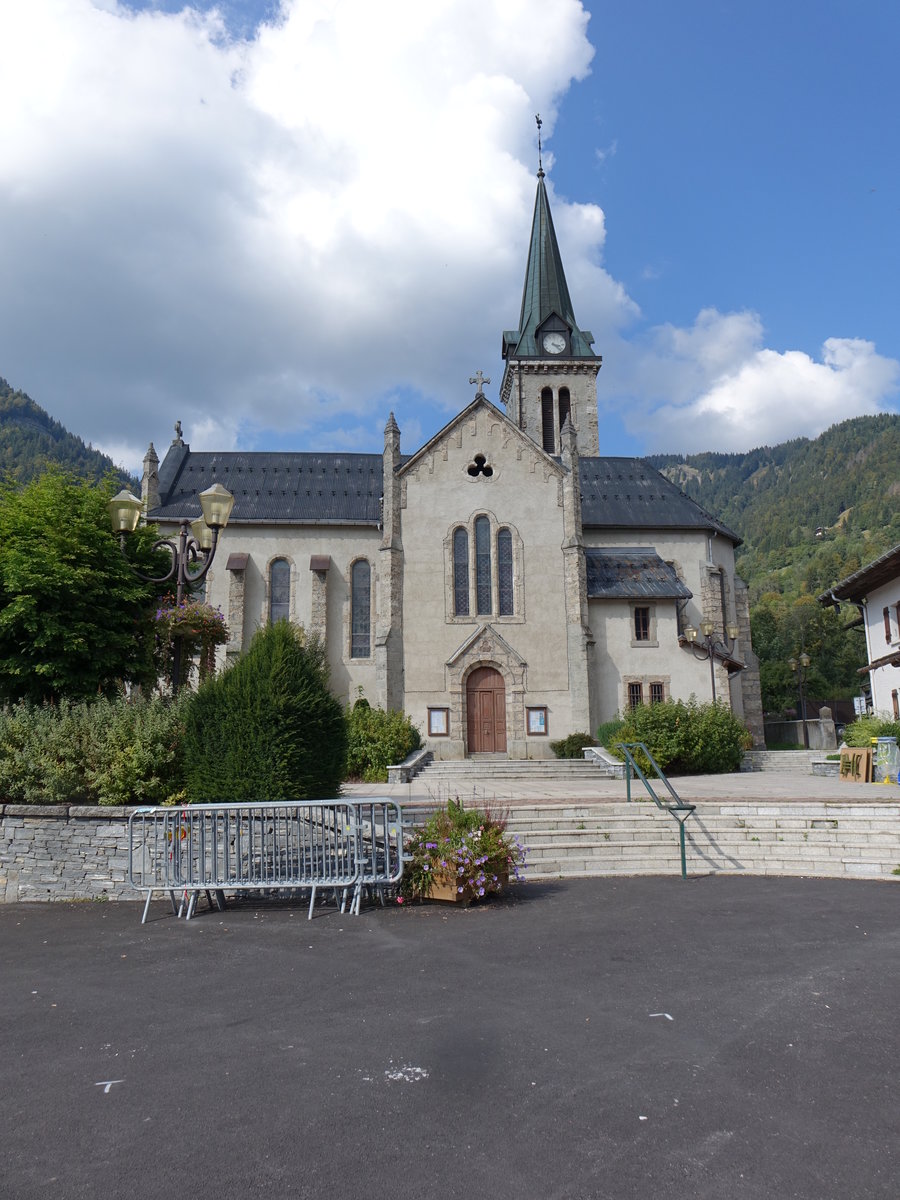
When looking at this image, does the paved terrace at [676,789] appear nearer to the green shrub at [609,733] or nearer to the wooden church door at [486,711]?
the green shrub at [609,733]

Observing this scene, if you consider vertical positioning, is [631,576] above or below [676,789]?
above

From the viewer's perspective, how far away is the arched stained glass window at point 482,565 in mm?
30734

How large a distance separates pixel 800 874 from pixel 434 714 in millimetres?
18219

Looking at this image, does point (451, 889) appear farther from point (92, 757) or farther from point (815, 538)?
point (815, 538)

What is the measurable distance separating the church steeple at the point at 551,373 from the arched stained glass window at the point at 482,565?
52.9 feet

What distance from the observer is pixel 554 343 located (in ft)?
157

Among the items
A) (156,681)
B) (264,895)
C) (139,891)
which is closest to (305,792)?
(264,895)

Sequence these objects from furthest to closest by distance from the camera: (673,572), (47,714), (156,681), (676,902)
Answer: (673,572), (156,681), (47,714), (676,902)

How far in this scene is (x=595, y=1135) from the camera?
4.22m

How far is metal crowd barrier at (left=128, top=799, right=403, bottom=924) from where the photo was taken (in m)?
9.89

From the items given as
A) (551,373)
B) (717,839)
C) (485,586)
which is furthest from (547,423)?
(717,839)

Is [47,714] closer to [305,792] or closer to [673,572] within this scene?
[305,792]

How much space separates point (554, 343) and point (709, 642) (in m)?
23.9

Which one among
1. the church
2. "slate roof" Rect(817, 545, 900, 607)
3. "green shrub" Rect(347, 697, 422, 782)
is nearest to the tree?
"green shrub" Rect(347, 697, 422, 782)
